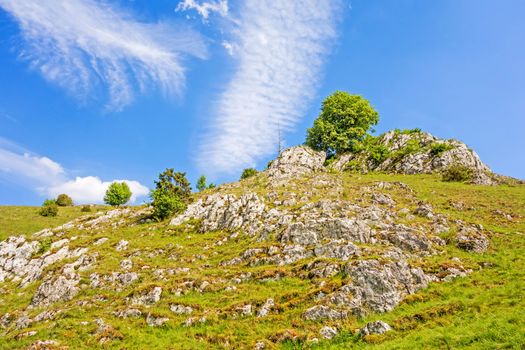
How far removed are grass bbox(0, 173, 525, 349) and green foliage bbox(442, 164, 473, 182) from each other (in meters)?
15.0

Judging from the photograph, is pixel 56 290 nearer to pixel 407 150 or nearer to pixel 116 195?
pixel 116 195

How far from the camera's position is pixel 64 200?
99.1 meters

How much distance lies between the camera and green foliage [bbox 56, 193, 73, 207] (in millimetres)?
98625

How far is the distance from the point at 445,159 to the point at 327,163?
1109 inches

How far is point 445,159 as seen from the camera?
76.7 m

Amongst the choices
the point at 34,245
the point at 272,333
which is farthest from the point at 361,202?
the point at 34,245

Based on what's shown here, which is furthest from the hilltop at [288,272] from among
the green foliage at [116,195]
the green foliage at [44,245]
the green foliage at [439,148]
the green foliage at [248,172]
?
the green foliage at [116,195]

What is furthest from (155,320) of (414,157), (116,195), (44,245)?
(116,195)

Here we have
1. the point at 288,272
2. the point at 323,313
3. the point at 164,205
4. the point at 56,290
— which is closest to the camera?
the point at 323,313

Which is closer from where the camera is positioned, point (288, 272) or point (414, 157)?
point (288, 272)

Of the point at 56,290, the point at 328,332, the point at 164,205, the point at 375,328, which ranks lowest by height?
the point at 328,332

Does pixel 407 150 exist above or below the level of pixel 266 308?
above

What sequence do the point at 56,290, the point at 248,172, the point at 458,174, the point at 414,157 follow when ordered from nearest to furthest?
the point at 56,290
the point at 458,174
the point at 414,157
the point at 248,172

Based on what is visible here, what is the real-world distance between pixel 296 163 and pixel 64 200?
69340mm
